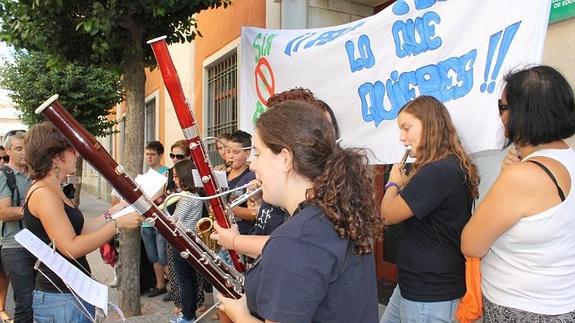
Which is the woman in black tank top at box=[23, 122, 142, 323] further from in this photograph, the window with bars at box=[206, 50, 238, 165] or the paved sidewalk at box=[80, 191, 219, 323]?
the window with bars at box=[206, 50, 238, 165]

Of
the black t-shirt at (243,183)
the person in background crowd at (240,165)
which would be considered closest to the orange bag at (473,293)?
the black t-shirt at (243,183)

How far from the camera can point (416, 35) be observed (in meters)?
2.83

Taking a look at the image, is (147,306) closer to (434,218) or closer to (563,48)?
(434,218)

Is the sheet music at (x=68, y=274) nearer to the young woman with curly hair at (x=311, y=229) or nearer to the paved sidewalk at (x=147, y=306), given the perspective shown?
the young woman with curly hair at (x=311, y=229)

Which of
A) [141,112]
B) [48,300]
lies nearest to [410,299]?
[48,300]

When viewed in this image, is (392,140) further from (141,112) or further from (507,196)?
(141,112)

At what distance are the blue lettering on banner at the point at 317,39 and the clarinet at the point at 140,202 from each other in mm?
2018

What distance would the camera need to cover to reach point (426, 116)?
7.16ft

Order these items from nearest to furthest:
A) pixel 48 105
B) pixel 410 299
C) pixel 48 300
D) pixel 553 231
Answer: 1. pixel 553 231
2. pixel 48 105
3. pixel 410 299
4. pixel 48 300

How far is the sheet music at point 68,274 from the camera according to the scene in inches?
71.1

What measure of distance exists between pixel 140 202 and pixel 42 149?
783 mm

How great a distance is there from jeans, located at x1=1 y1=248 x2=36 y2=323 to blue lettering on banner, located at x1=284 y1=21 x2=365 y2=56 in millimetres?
2515

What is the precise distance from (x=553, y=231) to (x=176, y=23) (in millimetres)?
3762

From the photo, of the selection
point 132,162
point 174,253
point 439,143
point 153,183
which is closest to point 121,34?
point 132,162
